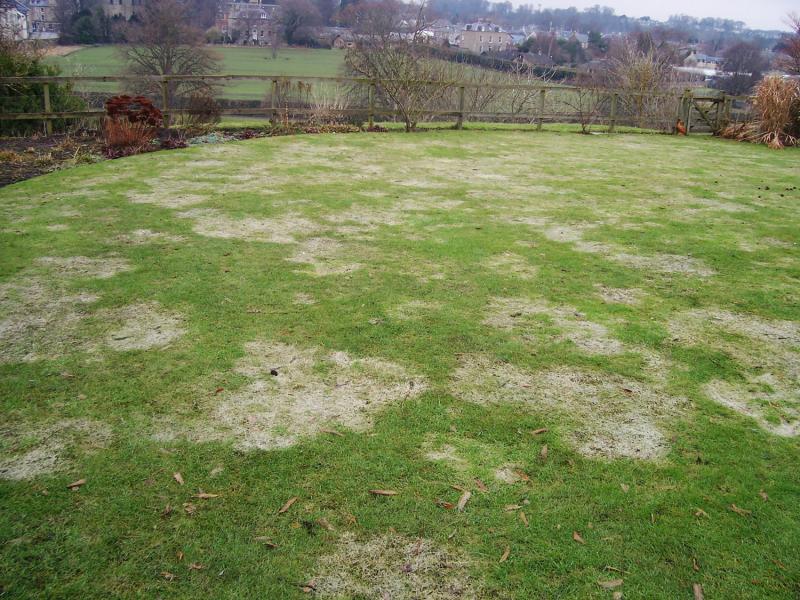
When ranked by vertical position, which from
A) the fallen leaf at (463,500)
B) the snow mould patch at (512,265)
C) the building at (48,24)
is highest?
the building at (48,24)

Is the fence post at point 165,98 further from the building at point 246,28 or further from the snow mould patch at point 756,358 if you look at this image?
the building at point 246,28

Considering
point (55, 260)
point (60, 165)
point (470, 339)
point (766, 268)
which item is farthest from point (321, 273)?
point (60, 165)

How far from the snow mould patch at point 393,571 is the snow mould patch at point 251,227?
179 inches

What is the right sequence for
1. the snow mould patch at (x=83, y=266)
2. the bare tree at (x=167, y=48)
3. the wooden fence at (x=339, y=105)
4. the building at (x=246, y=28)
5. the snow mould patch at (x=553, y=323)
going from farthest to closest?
the building at (x=246, y=28), the bare tree at (x=167, y=48), the wooden fence at (x=339, y=105), the snow mould patch at (x=83, y=266), the snow mould patch at (x=553, y=323)

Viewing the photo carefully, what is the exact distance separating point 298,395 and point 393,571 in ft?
4.99

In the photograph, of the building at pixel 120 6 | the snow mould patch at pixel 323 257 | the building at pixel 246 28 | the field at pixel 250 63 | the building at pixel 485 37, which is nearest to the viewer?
the snow mould patch at pixel 323 257

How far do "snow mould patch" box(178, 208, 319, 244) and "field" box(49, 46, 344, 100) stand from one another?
33.2m

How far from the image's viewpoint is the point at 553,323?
4902 millimetres

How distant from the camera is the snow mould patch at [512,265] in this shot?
6.00 meters

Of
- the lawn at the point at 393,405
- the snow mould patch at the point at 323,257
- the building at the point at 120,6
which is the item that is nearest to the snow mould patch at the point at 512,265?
the lawn at the point at 393,405

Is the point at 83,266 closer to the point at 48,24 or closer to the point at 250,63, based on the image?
the point at 250,63

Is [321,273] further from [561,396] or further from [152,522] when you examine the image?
[152,522]

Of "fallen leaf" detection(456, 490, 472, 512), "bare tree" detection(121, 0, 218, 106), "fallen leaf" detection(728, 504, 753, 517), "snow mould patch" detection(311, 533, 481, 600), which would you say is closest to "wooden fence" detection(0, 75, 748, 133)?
"fallen leaf" detection(456, 490, 472, 512)

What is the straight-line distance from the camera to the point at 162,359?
13.7 ft
